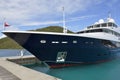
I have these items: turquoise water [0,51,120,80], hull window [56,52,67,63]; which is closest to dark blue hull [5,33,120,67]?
hull window [56,52,67,63]

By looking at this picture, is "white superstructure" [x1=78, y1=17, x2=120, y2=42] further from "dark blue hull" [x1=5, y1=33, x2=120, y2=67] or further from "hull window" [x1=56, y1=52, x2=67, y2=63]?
"hull window" [x1=56, y1=52, x2=67, y2=63]

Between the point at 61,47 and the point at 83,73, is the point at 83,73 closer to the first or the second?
the point at 83,73

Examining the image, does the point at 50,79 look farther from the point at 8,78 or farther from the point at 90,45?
the point at 90,45

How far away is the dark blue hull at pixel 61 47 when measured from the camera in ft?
60.5

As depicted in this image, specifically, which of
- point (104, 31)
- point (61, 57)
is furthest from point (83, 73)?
point (104, 31)

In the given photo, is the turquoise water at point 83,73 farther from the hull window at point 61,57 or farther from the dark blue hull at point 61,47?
the hull window at point 61,57

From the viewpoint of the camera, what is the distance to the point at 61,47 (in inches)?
768

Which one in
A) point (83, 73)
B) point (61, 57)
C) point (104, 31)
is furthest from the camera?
point (104, 31)

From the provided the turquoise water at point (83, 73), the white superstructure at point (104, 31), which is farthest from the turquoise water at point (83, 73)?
the white superstructure at point (104, 31)

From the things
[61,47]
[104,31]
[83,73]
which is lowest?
[83,73]

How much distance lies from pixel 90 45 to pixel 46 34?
19.6 ft

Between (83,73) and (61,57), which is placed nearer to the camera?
(83,73)

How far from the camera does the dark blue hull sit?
18438 mm

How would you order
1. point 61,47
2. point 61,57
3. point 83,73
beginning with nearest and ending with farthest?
point 83,73
point 61,47
point 61,57
